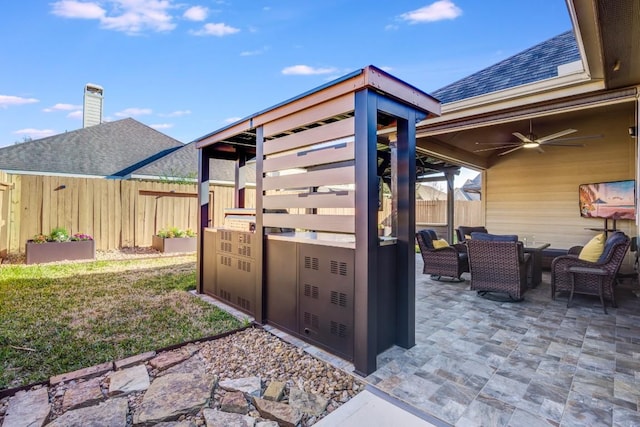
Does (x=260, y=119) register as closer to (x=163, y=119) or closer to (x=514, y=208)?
(x=514, y=208)

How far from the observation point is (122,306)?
3.82 meters

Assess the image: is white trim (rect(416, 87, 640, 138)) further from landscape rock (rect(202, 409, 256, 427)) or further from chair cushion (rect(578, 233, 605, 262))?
landscape rock (rect(202, 409, 256, 427))

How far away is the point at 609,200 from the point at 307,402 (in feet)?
24.3

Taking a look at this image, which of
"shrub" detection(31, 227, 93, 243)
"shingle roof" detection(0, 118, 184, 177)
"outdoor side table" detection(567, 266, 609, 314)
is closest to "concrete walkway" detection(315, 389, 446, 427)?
"outdoor side table" detection(567, 266, 609, 314)

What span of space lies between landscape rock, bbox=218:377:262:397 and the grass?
3.14 ft

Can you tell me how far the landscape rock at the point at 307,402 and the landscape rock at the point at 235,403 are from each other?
0.29 m

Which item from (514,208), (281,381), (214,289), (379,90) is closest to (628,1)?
(379,90)

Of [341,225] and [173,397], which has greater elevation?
[341,225]

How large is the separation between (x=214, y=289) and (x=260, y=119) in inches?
99.0

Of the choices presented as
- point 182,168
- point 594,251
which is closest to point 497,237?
point 594,251

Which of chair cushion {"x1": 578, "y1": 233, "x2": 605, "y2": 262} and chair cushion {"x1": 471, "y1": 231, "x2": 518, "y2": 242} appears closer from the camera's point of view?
chair cushion {"x1": 578, "y1": 233, "x2": 605, "y2": 262}

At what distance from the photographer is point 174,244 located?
805cm

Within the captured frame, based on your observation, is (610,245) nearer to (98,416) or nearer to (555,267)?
(555,267)

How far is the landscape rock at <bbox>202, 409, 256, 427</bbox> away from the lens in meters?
1.73
